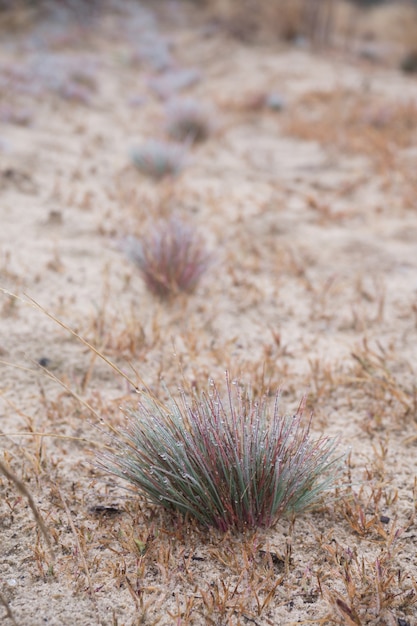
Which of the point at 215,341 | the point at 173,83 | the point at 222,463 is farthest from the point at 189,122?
the point at 222,463

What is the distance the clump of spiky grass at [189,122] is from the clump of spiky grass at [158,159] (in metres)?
1.19

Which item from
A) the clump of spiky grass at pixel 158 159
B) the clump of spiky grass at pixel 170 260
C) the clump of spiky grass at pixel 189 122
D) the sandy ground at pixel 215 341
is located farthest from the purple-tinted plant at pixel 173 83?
the clump of spiky grass at pixel 170 260

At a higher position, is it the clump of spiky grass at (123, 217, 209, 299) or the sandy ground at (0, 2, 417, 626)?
the clump of spiky grass at (123, 217, 209, 299)

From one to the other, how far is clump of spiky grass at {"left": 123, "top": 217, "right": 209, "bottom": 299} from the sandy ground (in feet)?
0.36

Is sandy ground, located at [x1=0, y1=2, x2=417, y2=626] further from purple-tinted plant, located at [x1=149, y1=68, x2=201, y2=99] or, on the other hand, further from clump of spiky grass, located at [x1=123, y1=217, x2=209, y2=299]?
purple-tinted plant, located at [x1=149, y1=68, x2=201, y2=99]

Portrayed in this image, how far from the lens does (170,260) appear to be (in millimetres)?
2678

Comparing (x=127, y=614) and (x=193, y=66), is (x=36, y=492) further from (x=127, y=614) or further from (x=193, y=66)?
(x=193, y=66)

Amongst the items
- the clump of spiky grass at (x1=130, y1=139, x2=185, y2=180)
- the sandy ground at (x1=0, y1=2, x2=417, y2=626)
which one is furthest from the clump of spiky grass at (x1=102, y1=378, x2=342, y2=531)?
the clump of spiky grass at (x1=130, y1=139, x2=185, y2=180)

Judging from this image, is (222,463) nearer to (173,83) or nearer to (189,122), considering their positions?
(189,122)

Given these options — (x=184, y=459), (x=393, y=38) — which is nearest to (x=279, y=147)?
(x=184, y=459)

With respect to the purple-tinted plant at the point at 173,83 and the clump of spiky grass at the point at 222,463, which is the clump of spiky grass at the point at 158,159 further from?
the purple-tinted plant at the point at 173,83

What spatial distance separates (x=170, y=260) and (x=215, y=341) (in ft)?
1.70

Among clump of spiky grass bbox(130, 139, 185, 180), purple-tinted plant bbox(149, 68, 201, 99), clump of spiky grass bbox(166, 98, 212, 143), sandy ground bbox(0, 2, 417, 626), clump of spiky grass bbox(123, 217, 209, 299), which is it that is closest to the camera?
sandy ground bbox(0, 2, 417, 626)

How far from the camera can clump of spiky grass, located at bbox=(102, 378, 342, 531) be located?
139 cm
